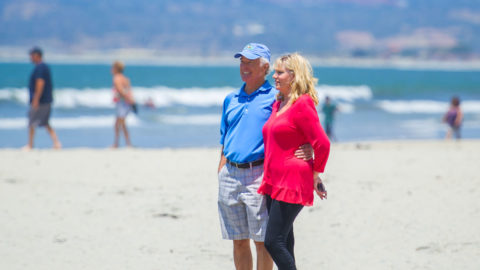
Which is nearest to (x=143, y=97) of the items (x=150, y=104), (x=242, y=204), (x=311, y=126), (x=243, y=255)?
(x=150, y=104)

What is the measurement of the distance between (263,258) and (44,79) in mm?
7303

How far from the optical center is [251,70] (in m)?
3.94

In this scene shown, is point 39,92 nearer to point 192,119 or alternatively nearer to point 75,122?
point 75,122

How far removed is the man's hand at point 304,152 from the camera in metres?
3.70

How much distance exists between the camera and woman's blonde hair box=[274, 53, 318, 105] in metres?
3.67

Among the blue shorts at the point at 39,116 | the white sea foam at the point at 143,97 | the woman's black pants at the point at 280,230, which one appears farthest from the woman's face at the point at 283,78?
the white sea foam at the point at 143,97

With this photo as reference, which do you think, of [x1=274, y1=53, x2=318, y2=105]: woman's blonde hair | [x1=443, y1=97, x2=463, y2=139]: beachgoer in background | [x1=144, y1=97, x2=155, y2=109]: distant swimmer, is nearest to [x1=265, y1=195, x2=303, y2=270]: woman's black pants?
[x1=274, y1=53, x2=318, y2=105]: woman's blonde hair

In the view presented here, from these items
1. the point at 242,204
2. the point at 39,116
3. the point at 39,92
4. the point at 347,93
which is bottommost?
the point at 347,93

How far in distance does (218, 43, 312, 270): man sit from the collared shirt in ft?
22.5

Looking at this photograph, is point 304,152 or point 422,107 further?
point 422,107

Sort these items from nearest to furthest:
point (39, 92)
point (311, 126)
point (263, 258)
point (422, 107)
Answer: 1. point (311, 126)
2. point (263, 258)
3. point (39, 92)
4. point (422, 107)

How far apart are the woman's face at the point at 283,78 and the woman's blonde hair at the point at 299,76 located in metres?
0.02

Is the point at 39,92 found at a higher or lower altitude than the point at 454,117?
higher

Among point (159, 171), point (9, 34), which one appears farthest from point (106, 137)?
point (9, 34)
